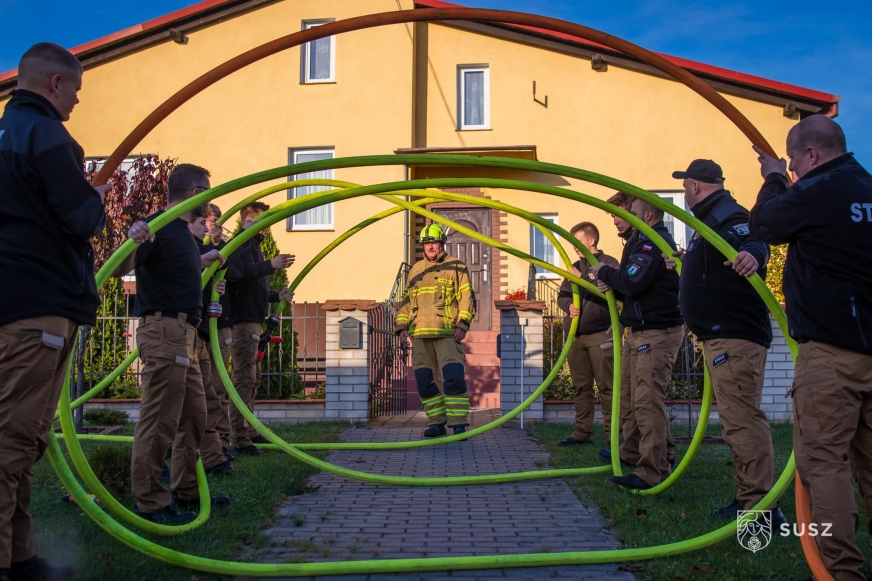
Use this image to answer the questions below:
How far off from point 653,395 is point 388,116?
1264 cm

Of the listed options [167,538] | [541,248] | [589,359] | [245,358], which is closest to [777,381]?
[589,359]

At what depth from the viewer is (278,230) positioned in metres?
17.0

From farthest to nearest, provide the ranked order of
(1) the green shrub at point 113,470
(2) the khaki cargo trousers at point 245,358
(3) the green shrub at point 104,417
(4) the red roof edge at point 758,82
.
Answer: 1. (4) the red roof edge at point 758,82
2. (3) the green shrub at point 104,417
3. (2) the khaki cargo trousers at point 245,358
4. (1) the green shrub at point 113,470

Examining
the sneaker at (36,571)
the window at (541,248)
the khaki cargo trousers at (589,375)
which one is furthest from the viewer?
the window at (541,248)

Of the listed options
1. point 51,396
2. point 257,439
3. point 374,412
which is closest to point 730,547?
point 51,396

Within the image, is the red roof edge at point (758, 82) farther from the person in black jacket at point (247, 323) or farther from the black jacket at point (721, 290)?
the black jacket at point (721, 290)

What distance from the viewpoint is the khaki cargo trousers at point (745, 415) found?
4500 mm

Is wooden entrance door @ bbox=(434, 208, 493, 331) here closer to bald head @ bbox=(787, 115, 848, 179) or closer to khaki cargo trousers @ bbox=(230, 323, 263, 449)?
khaki cargo trousers @ bbox=(230, 323, 263, 449)

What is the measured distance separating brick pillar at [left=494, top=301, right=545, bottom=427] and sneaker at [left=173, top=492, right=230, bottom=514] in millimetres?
5522

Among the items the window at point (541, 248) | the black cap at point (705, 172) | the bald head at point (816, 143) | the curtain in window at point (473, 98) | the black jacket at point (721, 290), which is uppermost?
the curtain in window at point (473, 98)

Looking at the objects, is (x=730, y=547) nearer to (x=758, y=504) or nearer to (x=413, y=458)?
(x=758, y=504)

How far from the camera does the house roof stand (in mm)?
16828

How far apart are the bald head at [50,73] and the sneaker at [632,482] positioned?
175 inches

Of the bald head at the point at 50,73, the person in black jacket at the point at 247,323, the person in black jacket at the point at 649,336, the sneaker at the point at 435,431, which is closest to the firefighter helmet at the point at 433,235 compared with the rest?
the person in black jacket at the point at 247,323
